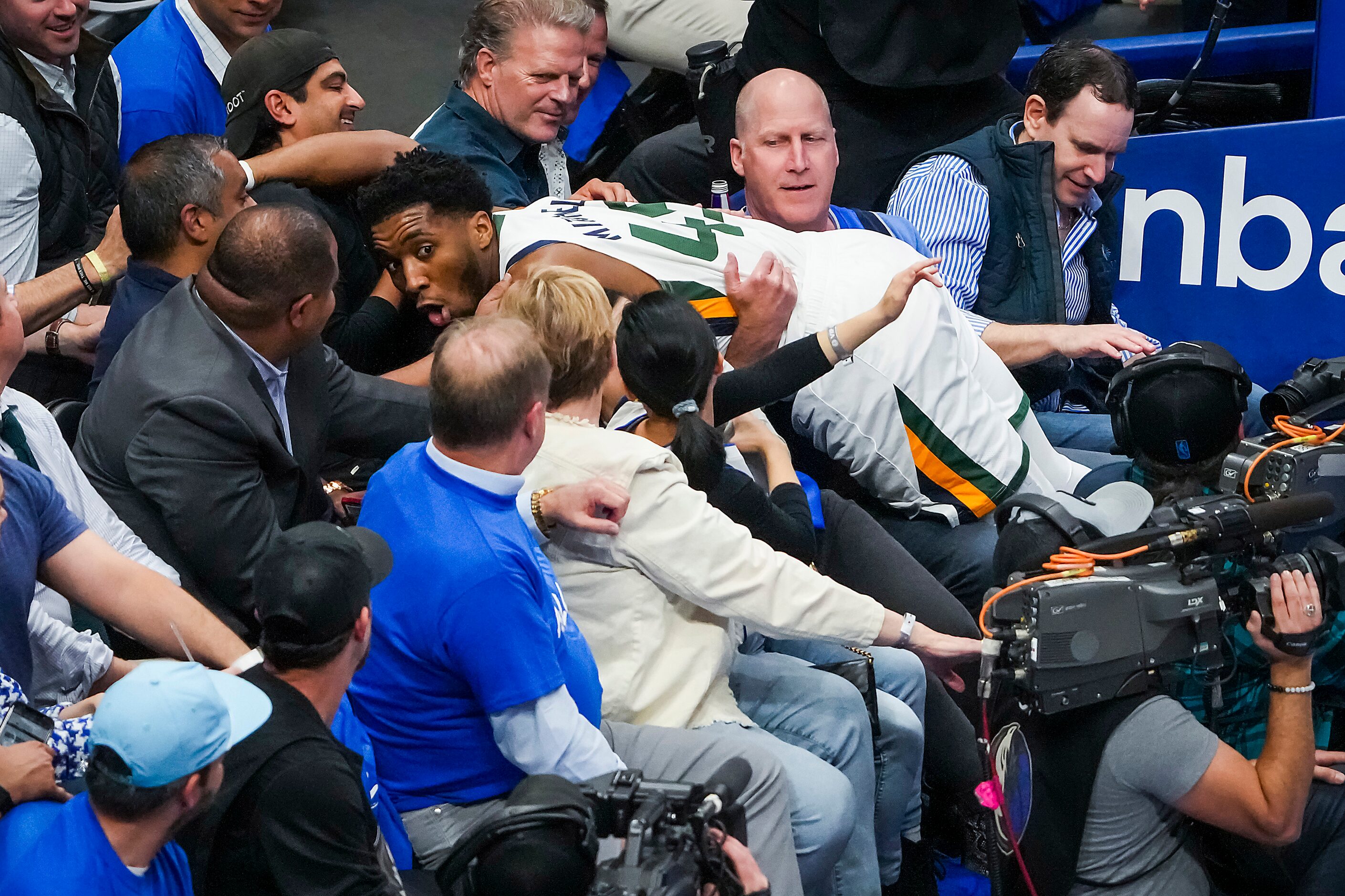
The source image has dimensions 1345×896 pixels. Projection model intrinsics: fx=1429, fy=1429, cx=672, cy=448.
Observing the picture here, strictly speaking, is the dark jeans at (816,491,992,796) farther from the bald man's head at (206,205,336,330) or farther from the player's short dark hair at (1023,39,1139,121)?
the player's short dark hair at (1023,39,1139,121)

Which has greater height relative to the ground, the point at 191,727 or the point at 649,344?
the point at 649,344

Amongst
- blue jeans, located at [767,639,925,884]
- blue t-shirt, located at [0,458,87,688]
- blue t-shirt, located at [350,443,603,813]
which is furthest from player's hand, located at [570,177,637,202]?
blue t-shirt, located at [0,458,87,688]

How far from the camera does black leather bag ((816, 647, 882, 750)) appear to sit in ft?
9.62

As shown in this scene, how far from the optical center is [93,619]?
2604 millimetres

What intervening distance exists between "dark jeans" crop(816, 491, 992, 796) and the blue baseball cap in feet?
5.88

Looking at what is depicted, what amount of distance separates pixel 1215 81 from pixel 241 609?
13.9 feet

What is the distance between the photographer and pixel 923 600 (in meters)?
3.22

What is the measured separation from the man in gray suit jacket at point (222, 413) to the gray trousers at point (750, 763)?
0.74 m

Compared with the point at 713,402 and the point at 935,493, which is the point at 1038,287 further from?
the point at 713,402

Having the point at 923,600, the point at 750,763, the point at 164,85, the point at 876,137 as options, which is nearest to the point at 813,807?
the point at 750,763

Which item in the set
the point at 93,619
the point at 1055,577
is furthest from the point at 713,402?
the point at 93,619

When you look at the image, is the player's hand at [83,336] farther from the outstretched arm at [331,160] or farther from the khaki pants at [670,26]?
the khaki pants at [670,26]

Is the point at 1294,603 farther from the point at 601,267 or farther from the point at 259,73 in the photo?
the point at 259,73

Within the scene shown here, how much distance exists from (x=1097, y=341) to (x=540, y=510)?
192 centimetres
